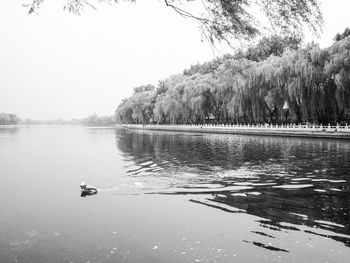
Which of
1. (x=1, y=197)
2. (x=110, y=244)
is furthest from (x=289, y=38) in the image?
(x=1, y=197)

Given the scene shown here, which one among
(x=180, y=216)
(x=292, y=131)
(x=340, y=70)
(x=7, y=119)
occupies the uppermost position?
(x=340, y=70)

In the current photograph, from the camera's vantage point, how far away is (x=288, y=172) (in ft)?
47.5

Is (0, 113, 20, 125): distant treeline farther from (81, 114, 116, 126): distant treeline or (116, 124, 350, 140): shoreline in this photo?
(116, 124, 350, 140): shoreline

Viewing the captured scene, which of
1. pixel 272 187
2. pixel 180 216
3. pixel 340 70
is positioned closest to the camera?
pixel 180 216

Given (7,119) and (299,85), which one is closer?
(299,85)

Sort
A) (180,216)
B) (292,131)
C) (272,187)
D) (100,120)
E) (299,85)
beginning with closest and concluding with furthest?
(180,216)
(272,187)
(299,85)
(292,131)
(100,120)

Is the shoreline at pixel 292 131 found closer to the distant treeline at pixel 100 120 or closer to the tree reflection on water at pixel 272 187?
the tree reflection on water at pixel 272 187

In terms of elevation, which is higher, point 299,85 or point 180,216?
point 299,85

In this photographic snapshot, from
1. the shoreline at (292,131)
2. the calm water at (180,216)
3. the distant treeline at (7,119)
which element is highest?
the distant treeline at (7,119)

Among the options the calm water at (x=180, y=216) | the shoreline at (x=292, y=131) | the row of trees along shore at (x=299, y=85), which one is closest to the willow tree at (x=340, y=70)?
the row of trees along shore at (x=299, y=85)

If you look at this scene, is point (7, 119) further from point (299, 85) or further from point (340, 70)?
point (340, 70)

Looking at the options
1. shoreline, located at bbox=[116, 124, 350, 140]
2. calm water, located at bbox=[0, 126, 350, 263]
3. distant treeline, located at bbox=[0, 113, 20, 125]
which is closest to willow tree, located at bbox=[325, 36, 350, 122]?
shoreline, located at bbox=[116, 124, 350, 140]

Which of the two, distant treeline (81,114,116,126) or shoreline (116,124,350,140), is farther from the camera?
distant treeline (81,114,116,126)

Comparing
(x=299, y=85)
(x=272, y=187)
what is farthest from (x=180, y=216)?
(x=299, y=85)
